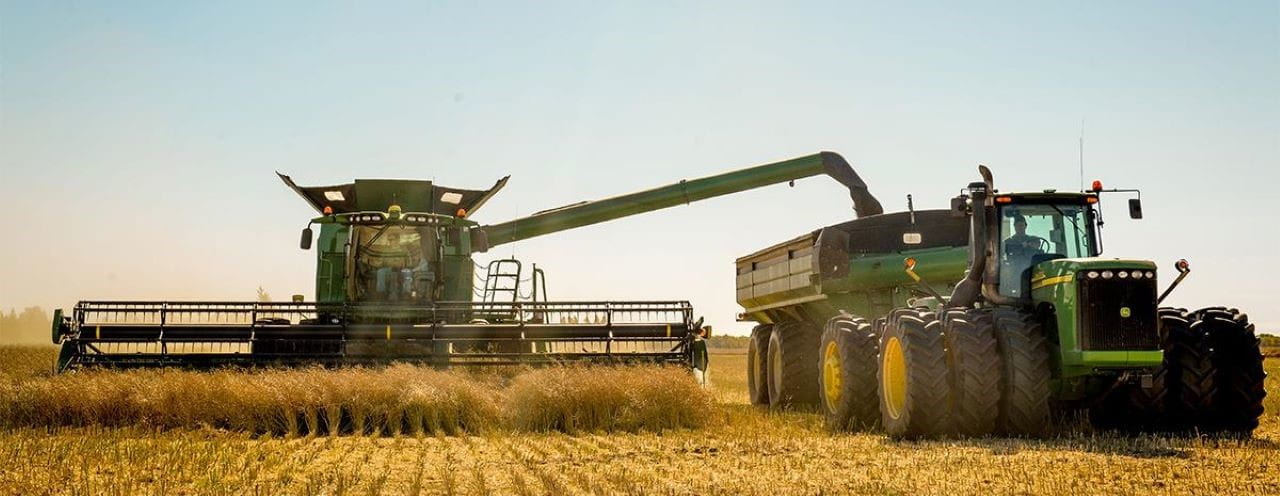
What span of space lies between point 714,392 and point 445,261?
16.3 feet

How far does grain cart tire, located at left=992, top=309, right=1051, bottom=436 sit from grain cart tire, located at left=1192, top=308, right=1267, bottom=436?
1.76 meters

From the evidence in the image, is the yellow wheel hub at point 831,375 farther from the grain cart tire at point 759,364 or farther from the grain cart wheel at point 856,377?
the grain cart tire at point 759,364

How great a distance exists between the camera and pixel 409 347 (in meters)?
14.9

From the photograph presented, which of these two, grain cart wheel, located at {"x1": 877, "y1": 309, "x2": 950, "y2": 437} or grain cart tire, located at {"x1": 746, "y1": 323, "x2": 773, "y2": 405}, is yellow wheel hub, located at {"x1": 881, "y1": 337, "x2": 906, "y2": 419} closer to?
grain cart wheel, located at {"x1": 877, "y1": 309, "x2": 950, "y2": 437}

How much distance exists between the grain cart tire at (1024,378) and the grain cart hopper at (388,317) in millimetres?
5270

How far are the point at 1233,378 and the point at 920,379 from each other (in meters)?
2.90

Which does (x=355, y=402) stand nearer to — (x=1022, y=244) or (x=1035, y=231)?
(x=1022, y=244)

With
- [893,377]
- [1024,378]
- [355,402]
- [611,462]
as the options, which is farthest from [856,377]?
[355,402]

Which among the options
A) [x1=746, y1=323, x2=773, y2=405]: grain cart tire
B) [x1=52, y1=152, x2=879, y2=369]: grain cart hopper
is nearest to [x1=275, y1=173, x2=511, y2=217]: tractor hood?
[x1=52, y1=152, x2=879, y2=369]: grain cart hopper

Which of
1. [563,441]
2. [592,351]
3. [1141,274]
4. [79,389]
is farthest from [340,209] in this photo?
[1141,274]

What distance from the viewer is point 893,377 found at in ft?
36.7

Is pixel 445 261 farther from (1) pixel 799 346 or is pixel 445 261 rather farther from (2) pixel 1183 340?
(2) pixel 1183 340

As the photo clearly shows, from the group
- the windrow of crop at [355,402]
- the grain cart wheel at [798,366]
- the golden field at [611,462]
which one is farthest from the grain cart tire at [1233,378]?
the grain cart wheel at [798,366]

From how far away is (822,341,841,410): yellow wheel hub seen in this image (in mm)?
12672
